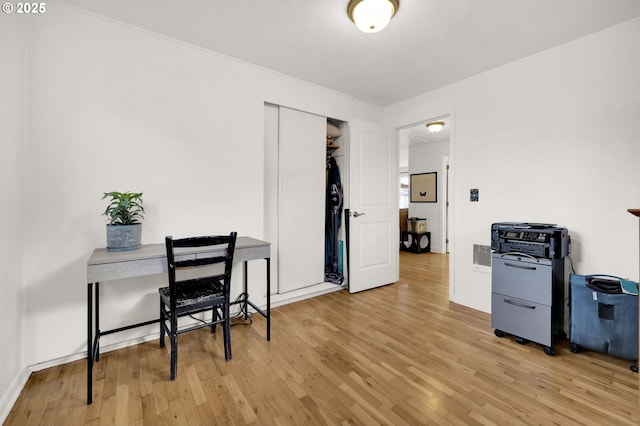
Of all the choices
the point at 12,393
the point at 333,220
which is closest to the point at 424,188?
the point at 333,220

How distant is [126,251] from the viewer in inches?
73.5

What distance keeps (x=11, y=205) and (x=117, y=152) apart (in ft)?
2.26

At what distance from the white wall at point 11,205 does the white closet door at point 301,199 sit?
77.7 inches

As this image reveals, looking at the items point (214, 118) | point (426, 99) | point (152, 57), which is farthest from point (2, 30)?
point (426, 99)

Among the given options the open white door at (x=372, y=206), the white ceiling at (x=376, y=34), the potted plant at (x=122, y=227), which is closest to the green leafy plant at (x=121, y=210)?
the potted plant at (x=122, y=227)

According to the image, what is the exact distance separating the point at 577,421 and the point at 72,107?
3.59 m

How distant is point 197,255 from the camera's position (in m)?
1.91

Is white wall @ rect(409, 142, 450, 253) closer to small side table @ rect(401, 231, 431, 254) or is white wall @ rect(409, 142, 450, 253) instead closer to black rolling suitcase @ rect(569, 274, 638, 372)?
small side table @ rect(401, 231, 431, 254)

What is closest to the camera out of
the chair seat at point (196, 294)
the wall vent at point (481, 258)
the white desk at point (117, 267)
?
the white desk at point (117, 267)

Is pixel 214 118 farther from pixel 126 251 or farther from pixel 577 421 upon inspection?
pixel 577 421

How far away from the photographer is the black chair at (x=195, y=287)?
5.65 feet

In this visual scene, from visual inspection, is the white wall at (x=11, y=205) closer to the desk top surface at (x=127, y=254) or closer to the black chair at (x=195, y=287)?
the desk top surface at (x=127, y=254)

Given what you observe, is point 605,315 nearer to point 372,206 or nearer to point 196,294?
point 372,206

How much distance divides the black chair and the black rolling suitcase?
2.52 m
